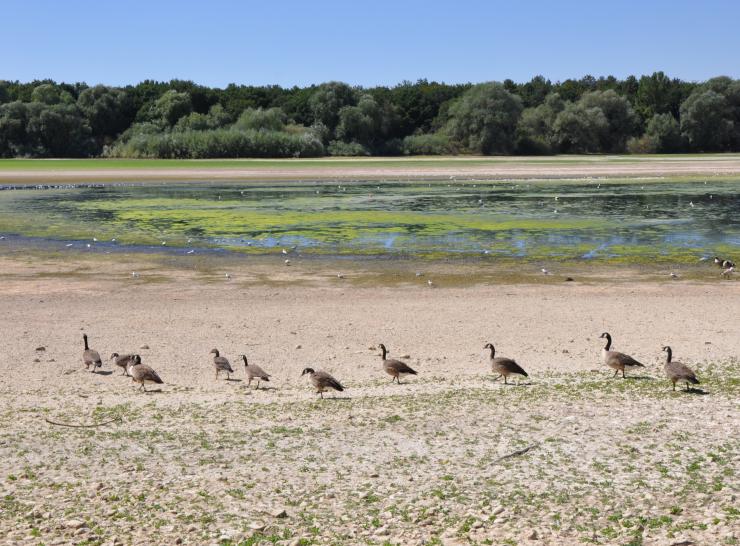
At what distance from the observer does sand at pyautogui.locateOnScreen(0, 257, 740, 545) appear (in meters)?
8.68

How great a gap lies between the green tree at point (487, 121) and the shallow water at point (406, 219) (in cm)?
4851

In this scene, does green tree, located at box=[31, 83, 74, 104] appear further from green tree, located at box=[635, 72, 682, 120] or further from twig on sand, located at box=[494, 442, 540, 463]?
twig on sand, located at box=[494, 442, 540, 463]

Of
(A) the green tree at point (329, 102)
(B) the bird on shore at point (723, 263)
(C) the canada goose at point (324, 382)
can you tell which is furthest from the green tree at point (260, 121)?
(C) the canada goose at point (324, 382)

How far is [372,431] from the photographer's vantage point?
37.6 feet

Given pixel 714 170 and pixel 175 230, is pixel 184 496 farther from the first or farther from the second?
pixel 714 170

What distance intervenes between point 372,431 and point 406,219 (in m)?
31.7

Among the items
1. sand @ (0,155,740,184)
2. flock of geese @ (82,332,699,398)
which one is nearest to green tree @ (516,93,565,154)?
sand @ (0,155,740,184)

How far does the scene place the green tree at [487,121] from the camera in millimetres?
113938

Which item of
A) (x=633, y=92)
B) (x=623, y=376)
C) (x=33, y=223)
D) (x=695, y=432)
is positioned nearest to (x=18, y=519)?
(x=695, y=432)

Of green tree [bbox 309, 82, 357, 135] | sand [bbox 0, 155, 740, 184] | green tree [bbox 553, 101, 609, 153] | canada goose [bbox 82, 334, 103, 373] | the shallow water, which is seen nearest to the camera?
canada goose [bbox 82, 334, 103, 373]

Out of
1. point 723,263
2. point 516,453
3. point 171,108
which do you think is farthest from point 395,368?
point 171,108

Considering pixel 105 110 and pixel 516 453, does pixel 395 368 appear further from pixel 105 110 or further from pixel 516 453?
pixel 105 110

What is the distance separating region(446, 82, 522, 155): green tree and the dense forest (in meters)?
0.14

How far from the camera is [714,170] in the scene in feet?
269
